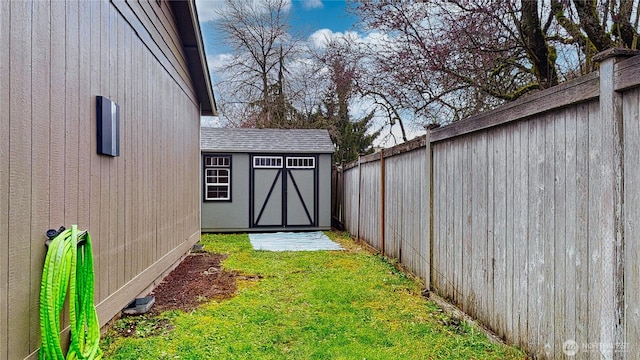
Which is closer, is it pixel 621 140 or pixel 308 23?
pixel 621 140

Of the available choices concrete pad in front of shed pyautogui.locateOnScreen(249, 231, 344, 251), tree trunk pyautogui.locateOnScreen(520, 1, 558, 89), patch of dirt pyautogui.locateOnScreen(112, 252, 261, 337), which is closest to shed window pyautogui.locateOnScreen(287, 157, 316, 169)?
concrete pad in front of shed pyautogui.locateOnScreen(249, 231, 344, 251)

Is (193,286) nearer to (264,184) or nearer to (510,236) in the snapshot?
(510,236)

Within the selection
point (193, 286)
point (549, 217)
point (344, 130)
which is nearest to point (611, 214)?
point (549, 217)

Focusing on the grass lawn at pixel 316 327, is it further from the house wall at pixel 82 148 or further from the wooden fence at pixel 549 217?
the house wall at pixel 82 148

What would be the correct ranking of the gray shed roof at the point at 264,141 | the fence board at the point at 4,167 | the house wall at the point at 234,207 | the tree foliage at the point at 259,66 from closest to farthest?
1. the fence board at the point at 4,167
2. the house wall at the point at 234,207
3. the gray shed roof at the point at 264,141
4. the tree foliage at the point at 259,66

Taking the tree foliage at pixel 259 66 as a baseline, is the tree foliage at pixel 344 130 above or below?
below

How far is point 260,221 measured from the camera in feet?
36.3

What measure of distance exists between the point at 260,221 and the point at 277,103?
832 cm

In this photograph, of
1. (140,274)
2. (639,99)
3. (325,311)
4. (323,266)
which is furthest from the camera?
(323,266)

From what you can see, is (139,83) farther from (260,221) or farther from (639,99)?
(260,221)

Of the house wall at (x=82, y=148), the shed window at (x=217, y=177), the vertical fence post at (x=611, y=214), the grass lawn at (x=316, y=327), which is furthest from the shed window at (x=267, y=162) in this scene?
the vertical fence post at (x=611, y=214)

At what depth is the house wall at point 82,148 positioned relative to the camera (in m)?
2.22

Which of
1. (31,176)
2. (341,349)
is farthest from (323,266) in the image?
(31,176)

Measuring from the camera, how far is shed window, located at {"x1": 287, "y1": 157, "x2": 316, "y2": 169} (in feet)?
36.7
